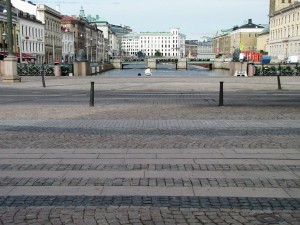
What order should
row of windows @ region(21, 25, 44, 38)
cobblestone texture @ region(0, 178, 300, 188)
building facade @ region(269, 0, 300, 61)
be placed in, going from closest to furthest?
cobblestone texture @ region(0, 178, 300, 188), row of windows @ region(21, 25, 44, 38), building facade @ region(269, 0, 300, 61)

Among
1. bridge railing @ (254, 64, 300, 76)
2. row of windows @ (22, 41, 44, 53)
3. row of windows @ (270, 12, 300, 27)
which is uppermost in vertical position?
row of windows @ (270, 12, 300, 27)

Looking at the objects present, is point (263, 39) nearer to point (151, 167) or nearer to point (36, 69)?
point (36, 69)

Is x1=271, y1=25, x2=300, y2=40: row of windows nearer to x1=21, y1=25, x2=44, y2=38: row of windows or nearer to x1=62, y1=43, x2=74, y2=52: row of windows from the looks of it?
x1=62, y1=43, x2=74, y2=52: row of windows

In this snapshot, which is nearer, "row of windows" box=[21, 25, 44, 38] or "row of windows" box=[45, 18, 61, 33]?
"row of windows" box=[21, 25, 44, 38]

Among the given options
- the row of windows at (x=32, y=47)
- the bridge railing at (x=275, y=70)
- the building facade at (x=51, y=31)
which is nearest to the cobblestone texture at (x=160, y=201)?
the bridge railing at (x=275, y=70)

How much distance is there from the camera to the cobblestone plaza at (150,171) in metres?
4.64

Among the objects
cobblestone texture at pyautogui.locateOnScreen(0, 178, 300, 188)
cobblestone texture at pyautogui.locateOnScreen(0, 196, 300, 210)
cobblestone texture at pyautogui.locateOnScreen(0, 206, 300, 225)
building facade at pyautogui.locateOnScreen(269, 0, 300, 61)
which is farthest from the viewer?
building facade at pyautogui.locateOnScreen(269, 0, 300, 61)

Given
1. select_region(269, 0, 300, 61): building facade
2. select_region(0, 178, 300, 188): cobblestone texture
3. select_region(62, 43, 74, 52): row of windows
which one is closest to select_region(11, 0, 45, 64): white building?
select_region(62, 43, 74, 52): row of windows

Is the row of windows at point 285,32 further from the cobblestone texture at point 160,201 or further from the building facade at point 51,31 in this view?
the cobblestone texture at point 160,201

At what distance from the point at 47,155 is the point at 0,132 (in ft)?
10.1

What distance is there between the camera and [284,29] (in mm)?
113875

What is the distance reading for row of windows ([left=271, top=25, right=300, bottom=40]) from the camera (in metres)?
104

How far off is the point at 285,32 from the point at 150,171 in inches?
4581

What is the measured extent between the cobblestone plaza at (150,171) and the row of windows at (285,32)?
101466 mm
